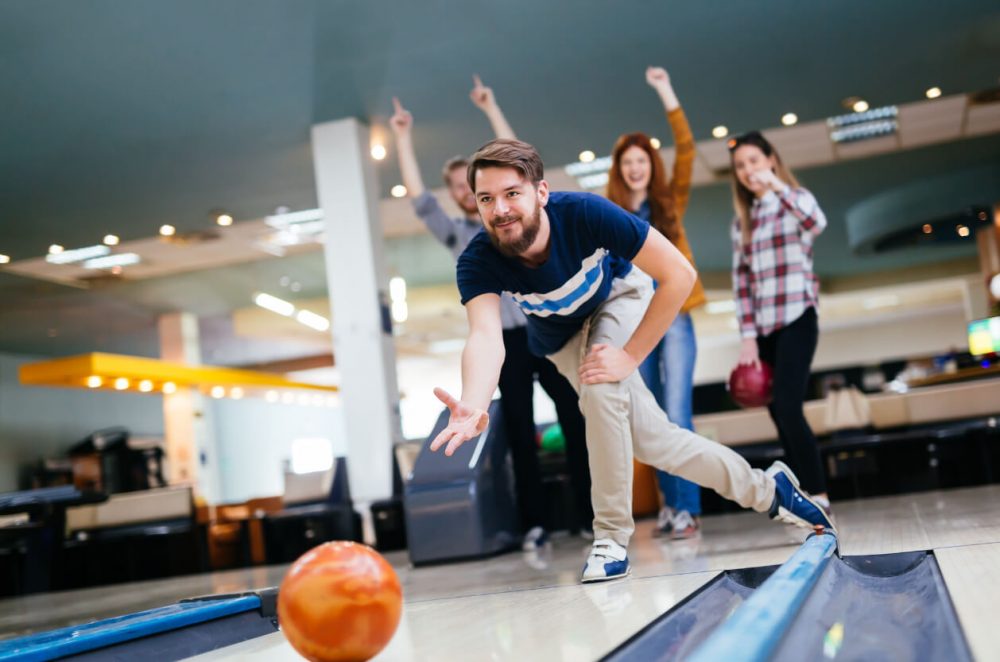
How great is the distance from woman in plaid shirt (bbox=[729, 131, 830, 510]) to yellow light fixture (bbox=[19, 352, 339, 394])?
933 centimetres

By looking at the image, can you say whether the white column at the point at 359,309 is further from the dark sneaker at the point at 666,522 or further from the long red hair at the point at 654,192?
the long red hair at the point at 654,192

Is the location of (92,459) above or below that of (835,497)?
above

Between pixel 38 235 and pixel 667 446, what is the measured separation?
7.50m

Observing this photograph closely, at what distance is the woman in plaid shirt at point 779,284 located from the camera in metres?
3.31

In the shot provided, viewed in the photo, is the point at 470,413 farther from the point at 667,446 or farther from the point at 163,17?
the point at 163,17

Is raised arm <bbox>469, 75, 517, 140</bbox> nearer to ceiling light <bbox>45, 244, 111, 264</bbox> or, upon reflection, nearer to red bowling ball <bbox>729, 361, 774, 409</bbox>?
red bowling ball <bbox>729, 361, 774, 409</bbox>

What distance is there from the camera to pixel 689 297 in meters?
3.67

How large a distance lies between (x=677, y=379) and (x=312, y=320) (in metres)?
11.3

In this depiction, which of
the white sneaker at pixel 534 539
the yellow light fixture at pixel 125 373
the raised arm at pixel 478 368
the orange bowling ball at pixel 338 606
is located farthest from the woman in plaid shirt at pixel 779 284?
the yellow light fixture at pixel 125 373

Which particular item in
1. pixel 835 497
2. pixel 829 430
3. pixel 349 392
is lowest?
pixel 835 497

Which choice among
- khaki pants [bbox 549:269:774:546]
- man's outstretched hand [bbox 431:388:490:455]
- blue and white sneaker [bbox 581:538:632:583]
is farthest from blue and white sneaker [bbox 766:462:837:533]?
man's outstretched hand [bbox 431:388:490:455]

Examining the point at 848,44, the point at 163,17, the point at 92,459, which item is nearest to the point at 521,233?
the point at 163,17

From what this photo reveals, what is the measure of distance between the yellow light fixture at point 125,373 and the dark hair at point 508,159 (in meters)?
9.97

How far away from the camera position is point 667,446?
8.60ft
